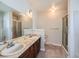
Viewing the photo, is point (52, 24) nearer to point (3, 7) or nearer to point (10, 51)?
point (3, 7)

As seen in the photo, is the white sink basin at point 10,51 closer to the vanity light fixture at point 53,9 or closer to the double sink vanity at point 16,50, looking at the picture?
the double sink vanity at point 16,50

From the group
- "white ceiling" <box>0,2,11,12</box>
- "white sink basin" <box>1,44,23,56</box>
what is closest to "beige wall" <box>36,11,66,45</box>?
"white ceiling" <box>0,2,11,12</box>

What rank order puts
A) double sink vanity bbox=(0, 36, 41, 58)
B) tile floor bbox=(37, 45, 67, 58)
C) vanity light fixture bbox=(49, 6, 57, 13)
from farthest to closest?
1. vanity light fixture bbox=(49, 6, 57, 13)
2. tile floor bbox=(37, 45, 67, 58)
3. double sink vanity bbox=(0, 36, 41, 58)

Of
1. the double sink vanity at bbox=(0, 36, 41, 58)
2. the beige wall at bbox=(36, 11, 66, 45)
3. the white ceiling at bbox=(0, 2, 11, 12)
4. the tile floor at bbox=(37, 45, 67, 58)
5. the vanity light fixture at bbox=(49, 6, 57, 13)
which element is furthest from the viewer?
the beige wall at bbox=(36, 11, 66, 45)

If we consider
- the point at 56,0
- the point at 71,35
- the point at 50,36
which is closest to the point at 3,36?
the point at 71,35

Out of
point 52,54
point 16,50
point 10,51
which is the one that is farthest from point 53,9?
point 10,51

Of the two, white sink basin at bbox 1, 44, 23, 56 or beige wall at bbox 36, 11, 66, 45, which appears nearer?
white sink basin at bbox 1, 44, 23, 56

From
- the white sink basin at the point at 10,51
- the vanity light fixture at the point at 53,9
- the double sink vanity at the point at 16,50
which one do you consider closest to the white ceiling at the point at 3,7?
the double sink vanity at the point at 16,50

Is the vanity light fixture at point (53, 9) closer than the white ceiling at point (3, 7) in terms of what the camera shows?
No

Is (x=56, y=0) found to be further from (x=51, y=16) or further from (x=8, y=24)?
(x=8, y=24)

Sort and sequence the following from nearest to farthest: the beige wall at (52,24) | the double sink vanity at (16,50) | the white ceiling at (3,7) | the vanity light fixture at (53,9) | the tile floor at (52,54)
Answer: the double sink vanity at (16,50) → the white ceiling at (3,7) → the tile floor at (52,54) → the vanity light fixture at (53,9) → the beige wall at (52,24)

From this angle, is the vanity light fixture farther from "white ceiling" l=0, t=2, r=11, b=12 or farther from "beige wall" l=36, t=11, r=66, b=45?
"white ceiling" l=0, t=2, r=11, b=12

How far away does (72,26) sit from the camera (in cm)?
322

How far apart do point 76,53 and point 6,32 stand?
7.36 ft
